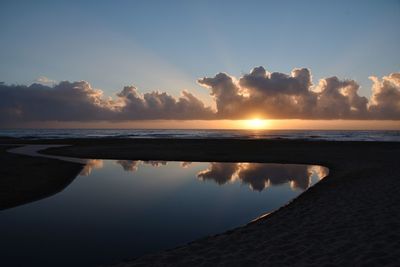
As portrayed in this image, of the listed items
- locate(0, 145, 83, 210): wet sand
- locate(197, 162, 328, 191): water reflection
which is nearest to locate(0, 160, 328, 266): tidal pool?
locate(197, 162, 328, 191): water reflection

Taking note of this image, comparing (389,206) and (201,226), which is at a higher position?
(389,206)

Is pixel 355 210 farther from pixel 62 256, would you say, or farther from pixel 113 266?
pixel 62 256

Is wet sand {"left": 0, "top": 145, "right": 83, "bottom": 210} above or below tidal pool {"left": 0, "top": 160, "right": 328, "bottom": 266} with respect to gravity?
above

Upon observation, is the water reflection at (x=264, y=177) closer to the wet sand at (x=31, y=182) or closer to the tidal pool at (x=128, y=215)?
the tidal pool at (x=128, y=215)

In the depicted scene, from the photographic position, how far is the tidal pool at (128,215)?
8.21m

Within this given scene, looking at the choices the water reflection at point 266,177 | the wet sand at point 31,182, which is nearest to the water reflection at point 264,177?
the water reflection at point 266,177

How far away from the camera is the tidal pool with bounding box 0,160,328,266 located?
8.21 meters

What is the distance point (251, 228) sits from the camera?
9375 mm

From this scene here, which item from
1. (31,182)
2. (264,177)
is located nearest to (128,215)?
(31,182)

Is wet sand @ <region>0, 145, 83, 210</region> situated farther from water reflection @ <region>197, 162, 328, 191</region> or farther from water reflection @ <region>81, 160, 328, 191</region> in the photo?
water reflection @ <region>197, 162, 328, 191</region>

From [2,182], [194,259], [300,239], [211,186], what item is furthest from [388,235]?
[2,182]

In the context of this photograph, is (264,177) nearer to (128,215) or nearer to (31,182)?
(128,215)

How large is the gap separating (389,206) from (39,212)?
13.4 m

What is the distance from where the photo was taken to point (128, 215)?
11.6 metres
